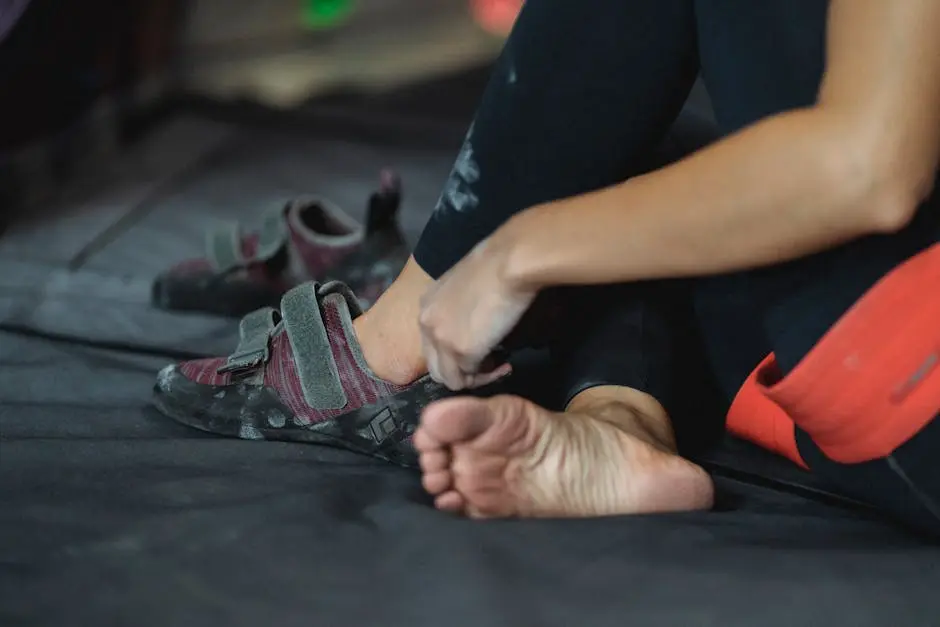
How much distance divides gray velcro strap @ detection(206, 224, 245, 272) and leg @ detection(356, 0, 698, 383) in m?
0.40

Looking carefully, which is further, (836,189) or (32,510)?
(32,510)

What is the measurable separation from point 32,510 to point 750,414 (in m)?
0.45

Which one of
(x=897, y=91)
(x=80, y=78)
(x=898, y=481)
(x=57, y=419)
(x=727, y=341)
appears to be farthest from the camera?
(x=80, y=78)

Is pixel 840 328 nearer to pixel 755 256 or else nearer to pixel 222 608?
pixel 755 256

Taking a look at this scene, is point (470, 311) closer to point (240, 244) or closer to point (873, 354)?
point (873, 354)

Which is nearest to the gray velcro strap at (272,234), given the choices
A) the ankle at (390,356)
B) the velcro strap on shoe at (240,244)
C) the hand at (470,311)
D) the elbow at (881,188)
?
the velcro strap on shoe at (240,244)

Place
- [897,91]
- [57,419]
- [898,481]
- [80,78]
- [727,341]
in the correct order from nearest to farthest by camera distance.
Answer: [897,91], [898,481], [727,341], [57,419], [80,78]

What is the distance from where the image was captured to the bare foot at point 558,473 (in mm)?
542

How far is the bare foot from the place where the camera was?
542 millimetres

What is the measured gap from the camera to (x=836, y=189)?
17.2 inches

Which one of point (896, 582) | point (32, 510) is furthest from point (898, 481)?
point (32, 510)

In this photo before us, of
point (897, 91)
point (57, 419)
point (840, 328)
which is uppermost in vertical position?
point (897, 91)

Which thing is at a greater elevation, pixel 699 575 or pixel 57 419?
pixel 699 575

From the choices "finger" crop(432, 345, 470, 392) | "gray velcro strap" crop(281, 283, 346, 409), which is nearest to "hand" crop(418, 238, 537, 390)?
"finger" crop(432, 345, 470, 392)
